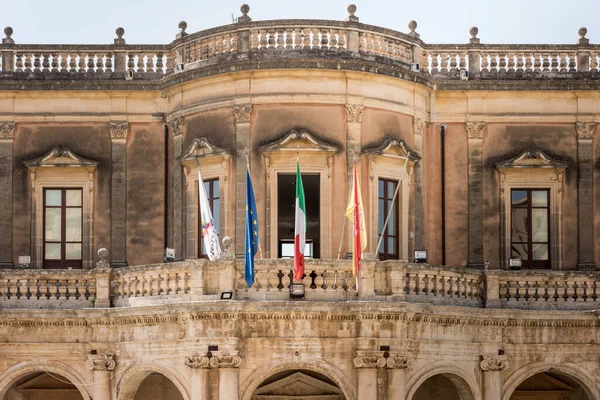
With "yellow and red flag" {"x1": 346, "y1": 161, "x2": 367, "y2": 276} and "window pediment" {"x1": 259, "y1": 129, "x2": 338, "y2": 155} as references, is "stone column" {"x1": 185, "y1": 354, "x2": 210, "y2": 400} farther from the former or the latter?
"window pediment" {"x1": 259, "y1": 129, "x2": 338, "y2": 155}

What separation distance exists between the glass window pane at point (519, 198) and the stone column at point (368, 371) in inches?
320

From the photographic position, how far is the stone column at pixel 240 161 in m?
37.1

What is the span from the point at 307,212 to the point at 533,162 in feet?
20.8

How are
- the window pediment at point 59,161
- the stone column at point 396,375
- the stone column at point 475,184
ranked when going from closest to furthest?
the stone column at point 396,375 < the window pediment at point 59,161 < the stone column at point 475,184

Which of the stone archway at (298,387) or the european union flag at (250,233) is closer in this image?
the european union flag at (250,233)

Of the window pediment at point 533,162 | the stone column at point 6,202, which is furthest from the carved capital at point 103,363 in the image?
the window pediment at point 533,162

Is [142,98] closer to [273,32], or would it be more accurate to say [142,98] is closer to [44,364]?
[273,32]

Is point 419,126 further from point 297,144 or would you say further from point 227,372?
point 227,372

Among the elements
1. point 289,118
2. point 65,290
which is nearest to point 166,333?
point 65,290

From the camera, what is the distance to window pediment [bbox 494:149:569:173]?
3916 cm

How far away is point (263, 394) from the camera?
3675cm

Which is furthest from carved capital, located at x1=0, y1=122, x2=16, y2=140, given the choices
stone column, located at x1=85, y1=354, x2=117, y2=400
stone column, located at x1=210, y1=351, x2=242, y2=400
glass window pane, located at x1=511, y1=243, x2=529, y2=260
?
glass window pane, located at x1=511, y1=243, x2=529, y2=260

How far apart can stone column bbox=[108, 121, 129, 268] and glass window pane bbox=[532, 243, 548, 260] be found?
1102 centimetres

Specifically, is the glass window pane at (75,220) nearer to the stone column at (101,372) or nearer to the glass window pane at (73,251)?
the glass window pane at (73,251)
